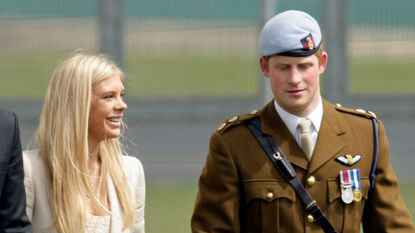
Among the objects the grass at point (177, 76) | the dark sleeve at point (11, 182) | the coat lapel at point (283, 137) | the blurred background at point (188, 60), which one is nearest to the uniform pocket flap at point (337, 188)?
the coat lapel at point (283, 137)

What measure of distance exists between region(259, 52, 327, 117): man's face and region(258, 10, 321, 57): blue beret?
2 cm

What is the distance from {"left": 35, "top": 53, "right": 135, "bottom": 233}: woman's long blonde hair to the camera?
523cm

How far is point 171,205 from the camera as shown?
12.7 meters

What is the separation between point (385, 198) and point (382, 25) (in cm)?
1346

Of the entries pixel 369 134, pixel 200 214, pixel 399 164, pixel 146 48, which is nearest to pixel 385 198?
pixel 369 134

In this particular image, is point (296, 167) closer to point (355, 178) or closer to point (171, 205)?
point (355, 178)

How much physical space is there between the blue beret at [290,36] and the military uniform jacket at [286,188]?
0.76 ft

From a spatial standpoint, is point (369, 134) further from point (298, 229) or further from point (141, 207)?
point (141, 207)

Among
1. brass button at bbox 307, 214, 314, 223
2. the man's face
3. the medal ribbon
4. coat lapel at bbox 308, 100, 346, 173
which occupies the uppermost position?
the man's face

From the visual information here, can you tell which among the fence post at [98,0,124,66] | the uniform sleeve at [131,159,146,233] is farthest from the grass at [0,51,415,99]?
the uniform sleeve at [131,159,146,233]

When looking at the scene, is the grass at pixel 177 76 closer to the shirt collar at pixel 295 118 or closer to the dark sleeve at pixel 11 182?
the shirt collar at pixel 295 118

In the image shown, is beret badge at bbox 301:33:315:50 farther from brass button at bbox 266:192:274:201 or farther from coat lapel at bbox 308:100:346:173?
brass button at bbox 266:192:274:201

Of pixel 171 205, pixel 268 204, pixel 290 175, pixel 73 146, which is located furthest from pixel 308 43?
pixel 171 205

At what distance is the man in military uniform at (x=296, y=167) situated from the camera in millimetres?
Result: 4781
